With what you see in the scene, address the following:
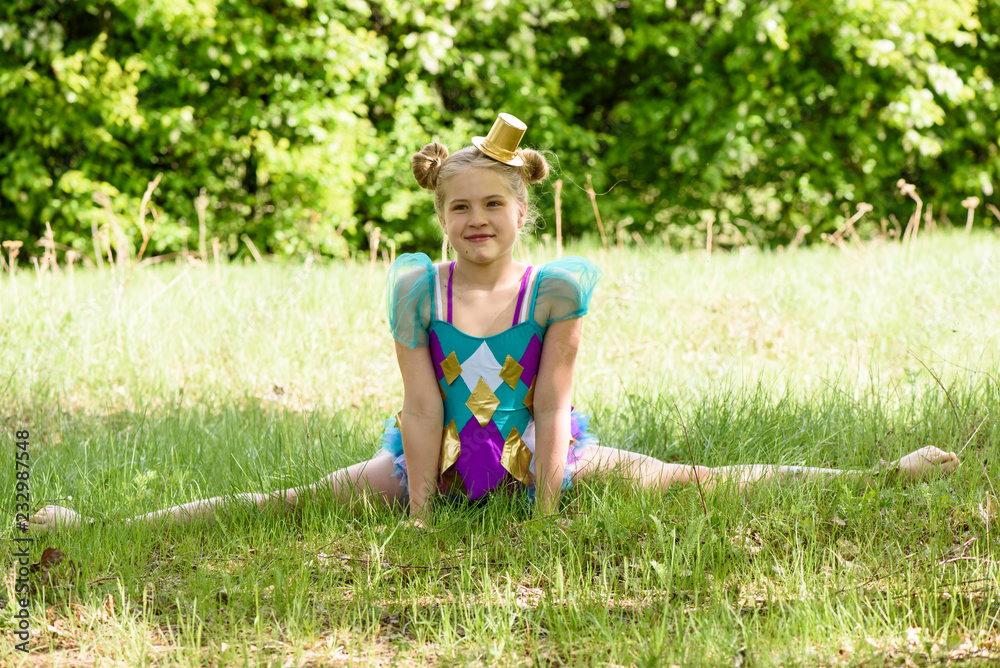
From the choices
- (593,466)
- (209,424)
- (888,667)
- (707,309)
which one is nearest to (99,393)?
(209,424)

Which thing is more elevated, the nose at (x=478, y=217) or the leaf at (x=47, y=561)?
the nose at (x=478, y=217)

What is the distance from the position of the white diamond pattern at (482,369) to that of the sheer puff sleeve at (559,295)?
178mm

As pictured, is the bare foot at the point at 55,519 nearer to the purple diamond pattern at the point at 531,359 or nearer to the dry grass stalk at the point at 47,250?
the purple diamond pattern at the point at 531,359

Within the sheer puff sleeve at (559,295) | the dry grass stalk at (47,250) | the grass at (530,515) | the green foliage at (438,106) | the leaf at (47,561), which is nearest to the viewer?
the grass at (530,515)

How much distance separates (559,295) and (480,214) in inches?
13.0

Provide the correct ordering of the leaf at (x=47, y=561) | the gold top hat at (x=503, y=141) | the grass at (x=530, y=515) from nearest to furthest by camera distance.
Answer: the grass at (x=530, y=515) → the leaf at (x=47, y=561) → the gold top hat at (x=503, y=141)

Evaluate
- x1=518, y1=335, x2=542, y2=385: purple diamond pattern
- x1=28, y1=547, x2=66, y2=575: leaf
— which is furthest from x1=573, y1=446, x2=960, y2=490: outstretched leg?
x1=28, y1=547, x2=66, y2=575: leaf

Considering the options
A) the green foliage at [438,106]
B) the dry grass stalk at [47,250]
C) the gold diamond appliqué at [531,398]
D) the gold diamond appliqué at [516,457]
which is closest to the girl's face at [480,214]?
the gold diamond appliqué at [531,398]

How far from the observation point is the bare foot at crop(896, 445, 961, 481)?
270cm

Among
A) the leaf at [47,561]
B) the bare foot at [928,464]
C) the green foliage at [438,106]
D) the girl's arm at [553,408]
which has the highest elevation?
the green foliage at [438,106]

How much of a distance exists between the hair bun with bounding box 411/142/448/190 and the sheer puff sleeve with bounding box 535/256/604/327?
435 millimetres

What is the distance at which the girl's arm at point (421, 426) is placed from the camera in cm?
261

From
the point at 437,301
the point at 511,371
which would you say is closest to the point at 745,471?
the point at 511,371

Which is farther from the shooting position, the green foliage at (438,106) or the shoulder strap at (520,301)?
the green foliage at (438,106)
